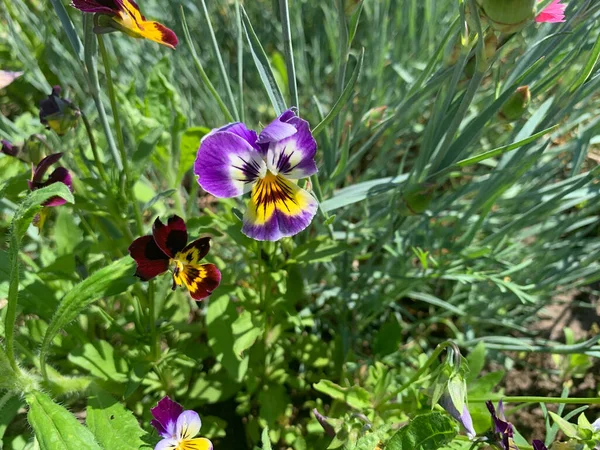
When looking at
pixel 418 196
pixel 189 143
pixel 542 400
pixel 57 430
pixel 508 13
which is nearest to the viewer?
pixel 508 13

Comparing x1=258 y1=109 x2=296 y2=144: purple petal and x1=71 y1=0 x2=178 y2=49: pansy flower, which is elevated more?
x1=71 y1=0 x2=178 y2=49: pansy flower

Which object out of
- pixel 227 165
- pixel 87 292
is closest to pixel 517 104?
pixel 227 165

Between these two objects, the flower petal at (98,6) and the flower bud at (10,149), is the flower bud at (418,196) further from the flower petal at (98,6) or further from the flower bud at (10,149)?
the flower bud at (10,149)

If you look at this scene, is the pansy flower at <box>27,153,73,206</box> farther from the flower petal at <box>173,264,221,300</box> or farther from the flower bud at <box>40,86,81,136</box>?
the flower petal at <box>173,264,221,300</box>

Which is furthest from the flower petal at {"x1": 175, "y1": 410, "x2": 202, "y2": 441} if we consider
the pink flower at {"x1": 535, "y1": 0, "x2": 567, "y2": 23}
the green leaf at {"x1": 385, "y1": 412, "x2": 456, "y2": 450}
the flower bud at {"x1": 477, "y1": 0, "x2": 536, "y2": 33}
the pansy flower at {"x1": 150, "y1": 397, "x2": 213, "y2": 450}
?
the pink flower at {"x1": 535, "y1": 0, "x2": 567, "y2": 23}

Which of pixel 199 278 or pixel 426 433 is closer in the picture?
pixel 426 433

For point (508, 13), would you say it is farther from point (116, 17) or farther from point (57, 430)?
point (57, 430)
